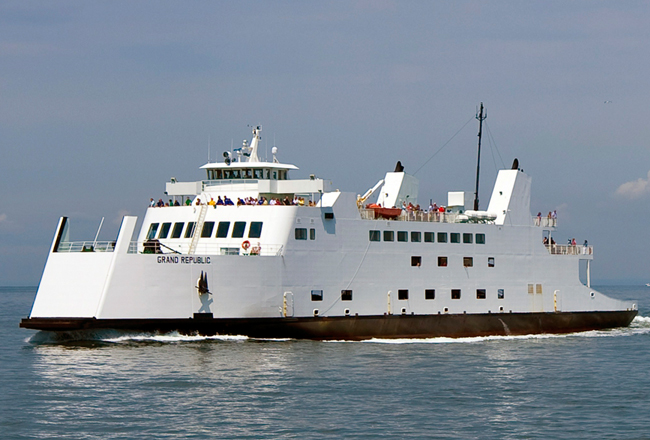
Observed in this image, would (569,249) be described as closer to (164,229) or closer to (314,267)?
(314,267)

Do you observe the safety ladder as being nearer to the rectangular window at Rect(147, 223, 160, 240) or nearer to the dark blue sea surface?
the rectangular window at Rect(147, 223, 160, 240)

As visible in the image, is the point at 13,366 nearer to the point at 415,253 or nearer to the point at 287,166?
the point at 287,166

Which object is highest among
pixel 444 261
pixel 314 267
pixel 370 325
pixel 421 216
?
pixel 421 216

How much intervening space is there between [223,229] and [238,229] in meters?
0.58

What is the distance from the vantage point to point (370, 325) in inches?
1340

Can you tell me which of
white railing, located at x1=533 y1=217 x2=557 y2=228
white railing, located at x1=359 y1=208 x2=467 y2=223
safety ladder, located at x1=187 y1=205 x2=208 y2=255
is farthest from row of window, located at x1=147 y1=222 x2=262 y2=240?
white railing, located at x1=533 y1=217 x2=557 y2=228

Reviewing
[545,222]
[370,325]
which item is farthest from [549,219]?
[370,325]

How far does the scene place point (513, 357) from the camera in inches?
1222

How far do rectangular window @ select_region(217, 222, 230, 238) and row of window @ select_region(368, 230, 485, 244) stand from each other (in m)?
5.55

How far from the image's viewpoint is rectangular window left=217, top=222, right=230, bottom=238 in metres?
32.6

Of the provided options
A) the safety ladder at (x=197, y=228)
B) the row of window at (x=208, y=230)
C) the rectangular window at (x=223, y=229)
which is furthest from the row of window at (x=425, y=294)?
the safety ladder at (x=197, y=228)

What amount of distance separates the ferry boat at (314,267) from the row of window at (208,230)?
0.05 m

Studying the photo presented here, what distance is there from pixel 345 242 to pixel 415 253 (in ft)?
11.4

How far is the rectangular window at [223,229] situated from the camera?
32.6 metres
